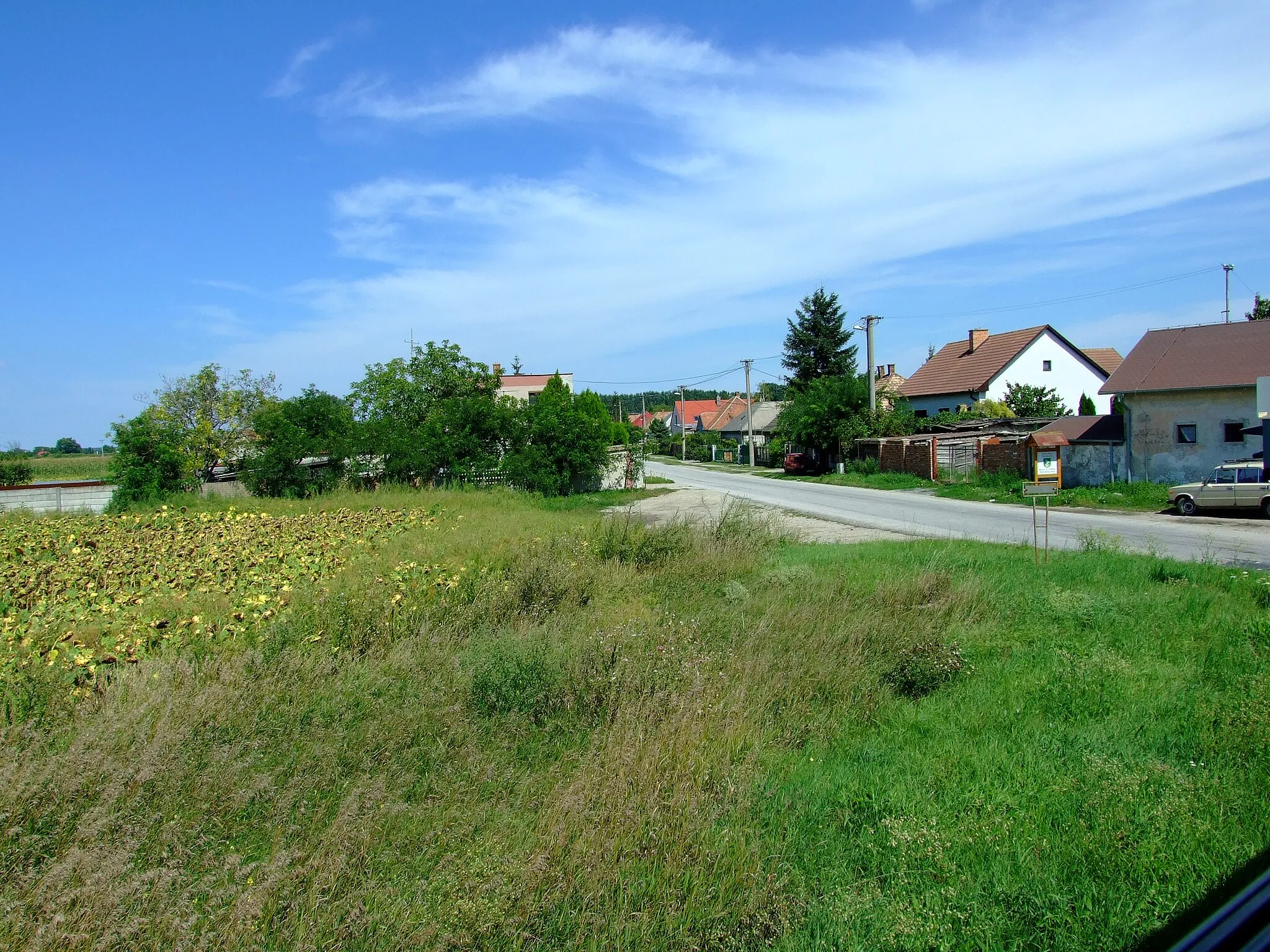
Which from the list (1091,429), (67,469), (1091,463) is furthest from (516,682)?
(67,469)

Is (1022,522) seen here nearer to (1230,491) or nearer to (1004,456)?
(1230,491)

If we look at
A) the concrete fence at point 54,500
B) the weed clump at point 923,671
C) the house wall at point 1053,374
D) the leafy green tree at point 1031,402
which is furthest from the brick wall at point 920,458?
the concrete fence at point 54,500

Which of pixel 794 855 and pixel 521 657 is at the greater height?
pixel 521 657

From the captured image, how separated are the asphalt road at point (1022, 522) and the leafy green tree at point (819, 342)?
28265 mm

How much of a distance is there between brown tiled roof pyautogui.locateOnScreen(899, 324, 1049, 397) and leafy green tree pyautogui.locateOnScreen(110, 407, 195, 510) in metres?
38.3

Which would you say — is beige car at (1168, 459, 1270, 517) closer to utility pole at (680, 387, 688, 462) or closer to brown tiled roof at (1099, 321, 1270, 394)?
brown tiled roof at (1099, 321, 1270, 394)

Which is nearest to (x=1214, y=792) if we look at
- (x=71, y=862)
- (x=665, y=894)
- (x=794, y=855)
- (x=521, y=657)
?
(x=794, y=855)

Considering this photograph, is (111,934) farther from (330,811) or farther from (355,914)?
(330,811)

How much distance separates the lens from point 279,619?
7.02 metres

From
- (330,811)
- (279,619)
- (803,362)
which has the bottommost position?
(330,811)

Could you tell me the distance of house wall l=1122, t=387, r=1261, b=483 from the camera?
23.5 meters

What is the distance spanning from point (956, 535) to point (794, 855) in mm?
14171

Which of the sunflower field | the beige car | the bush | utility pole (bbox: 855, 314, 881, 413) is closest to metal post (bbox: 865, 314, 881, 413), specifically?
utility pole (bbox: 855, 314, 881, 413)

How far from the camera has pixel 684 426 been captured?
94.8 meters
